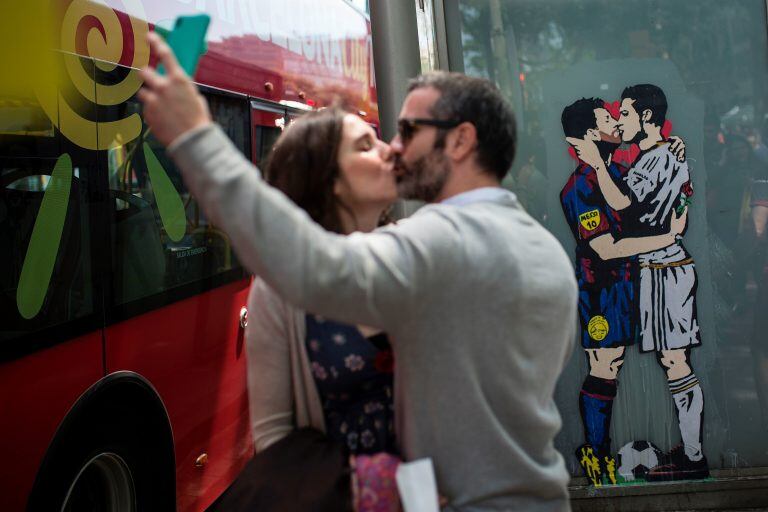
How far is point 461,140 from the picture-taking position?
168 centimetres

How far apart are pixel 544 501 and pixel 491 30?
3041 millimetres

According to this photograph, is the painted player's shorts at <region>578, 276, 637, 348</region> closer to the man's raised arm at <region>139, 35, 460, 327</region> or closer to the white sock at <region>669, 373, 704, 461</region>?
the white sock at <region>669, 373, 704, 461</region>

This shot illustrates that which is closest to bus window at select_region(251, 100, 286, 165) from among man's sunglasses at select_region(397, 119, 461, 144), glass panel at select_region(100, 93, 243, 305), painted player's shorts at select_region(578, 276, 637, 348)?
glass panel at select_region(100, 93, 243, 305)

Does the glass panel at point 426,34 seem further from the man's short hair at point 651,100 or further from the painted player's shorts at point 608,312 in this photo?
the painted player's shorts at point 608,312

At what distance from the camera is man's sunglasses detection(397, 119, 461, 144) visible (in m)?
1.68

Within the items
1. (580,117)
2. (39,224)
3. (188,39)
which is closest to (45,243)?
(39,224)

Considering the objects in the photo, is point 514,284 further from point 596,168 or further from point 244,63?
point 244,63

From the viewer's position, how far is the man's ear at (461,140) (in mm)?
1675

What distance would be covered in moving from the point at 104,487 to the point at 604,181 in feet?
9.02

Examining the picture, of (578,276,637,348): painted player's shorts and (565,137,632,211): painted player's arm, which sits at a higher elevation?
(565,137,632,211): painted player's arm

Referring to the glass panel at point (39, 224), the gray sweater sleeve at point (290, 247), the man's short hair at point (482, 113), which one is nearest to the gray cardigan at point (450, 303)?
the gray sweater sleeve at point (290, 247)

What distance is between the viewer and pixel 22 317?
123 inches

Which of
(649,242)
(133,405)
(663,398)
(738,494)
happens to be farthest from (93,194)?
(738,494)

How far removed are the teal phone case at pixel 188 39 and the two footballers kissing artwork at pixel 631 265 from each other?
3.08 m
